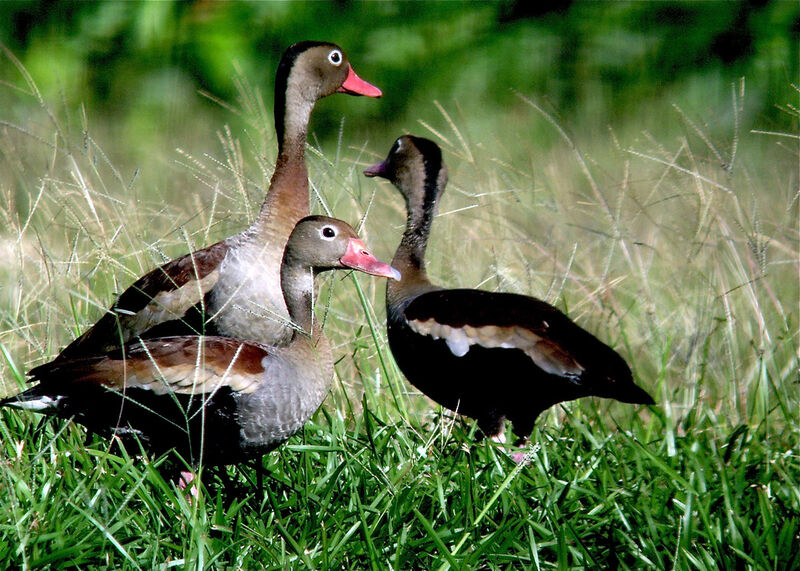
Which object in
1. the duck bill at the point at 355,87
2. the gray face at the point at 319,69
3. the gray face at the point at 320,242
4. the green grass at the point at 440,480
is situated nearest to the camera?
the green grass at the point at 440,480

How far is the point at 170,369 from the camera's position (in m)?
3.32

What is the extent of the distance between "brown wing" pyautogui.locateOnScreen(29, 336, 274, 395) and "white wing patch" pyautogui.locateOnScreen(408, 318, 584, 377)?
785 mm

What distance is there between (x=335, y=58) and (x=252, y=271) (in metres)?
0.93

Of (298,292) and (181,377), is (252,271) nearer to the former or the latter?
(298,292)

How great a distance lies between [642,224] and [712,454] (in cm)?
353

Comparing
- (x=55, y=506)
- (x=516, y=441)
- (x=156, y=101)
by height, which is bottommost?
(x=516, y=441)

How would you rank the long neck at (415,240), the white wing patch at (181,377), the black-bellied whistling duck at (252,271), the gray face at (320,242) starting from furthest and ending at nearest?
the long neck at (415,240)
the black-bellied whistling duck at (252,271)
the gray face at (320,242)
the white wing patch at (181,377)

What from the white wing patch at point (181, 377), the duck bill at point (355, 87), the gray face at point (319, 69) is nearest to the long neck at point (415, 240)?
the duck bill at point (355, 87)

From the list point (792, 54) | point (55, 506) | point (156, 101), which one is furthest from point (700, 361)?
point (156, 101)

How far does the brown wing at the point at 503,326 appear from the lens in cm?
389

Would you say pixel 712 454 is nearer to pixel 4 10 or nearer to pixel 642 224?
pixel 642 224

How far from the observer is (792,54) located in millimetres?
8469

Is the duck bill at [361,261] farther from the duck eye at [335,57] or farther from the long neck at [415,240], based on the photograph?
the duck eye at [335,57]

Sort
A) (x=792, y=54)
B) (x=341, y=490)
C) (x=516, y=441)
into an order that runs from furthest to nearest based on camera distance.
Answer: (x=792, y=54) < (x=516, y=441) < (x=341, y=490)
